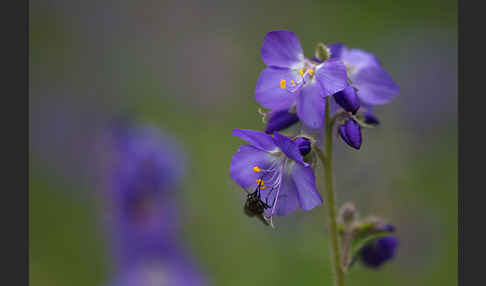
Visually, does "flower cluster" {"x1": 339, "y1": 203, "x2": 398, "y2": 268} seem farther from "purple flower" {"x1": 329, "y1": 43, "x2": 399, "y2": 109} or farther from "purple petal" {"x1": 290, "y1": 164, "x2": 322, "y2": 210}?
"purple flower" {"x1": 329, "y1": 43, "x2": 399, "y2": 109}

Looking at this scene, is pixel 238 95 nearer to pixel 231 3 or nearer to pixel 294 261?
pixel 231 3

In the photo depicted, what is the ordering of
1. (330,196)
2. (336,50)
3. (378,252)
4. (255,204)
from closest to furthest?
(330,196) → (255,204) → (336,50) → (378,252)

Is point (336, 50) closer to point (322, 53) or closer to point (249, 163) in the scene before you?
point (322, 53)

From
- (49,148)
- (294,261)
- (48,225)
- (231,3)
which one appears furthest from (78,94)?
(294,261)

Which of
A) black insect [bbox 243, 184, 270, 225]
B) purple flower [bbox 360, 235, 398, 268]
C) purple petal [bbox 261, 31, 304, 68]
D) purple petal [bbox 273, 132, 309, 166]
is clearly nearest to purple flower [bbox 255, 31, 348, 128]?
purple petal [bbox 261, 31, 304, 68]

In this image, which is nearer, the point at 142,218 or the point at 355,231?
the point at 355,231

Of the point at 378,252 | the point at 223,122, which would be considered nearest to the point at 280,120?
the point at 378,252

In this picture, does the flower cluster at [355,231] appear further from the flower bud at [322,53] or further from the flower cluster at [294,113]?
the flower bud at [322,53]
